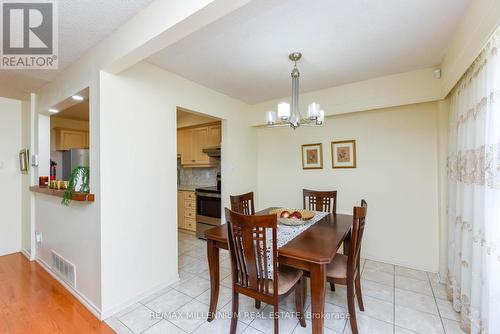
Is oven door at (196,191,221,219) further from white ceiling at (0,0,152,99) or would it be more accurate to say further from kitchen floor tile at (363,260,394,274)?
white ceiling at (0,0,152,99)

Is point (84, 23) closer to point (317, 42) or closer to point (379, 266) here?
point (317, 42)

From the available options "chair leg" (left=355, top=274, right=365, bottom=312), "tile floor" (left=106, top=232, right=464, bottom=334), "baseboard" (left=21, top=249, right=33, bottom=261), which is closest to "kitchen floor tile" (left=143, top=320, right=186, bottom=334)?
"tile floor" (left=106, top=232, right=464, bottom=334)

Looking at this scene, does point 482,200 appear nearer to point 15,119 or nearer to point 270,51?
point 270,51

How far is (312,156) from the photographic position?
3.37 metres

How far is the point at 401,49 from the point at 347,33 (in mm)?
667

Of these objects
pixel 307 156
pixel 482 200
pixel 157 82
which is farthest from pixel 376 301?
pixel 157 82

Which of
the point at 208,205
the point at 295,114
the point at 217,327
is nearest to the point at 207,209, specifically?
the point at 208,205

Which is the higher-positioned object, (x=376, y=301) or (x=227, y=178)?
(x=227, y=178)

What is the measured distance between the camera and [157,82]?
2.32 meters

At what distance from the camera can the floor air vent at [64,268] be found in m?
2.24

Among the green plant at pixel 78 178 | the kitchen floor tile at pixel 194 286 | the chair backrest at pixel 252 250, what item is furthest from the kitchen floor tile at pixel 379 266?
the green plant at pixel 78 178

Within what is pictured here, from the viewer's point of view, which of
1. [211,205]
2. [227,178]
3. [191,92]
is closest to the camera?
[191,92]

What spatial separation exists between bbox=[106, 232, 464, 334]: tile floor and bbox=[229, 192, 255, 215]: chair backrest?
817 mm

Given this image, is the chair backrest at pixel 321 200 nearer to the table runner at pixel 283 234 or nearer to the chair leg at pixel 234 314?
the table runner at pixel 283 234
